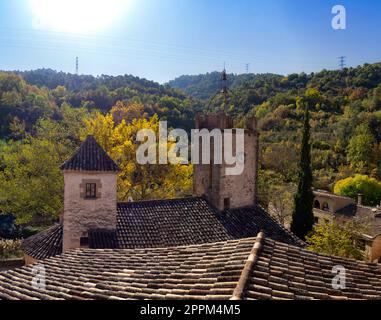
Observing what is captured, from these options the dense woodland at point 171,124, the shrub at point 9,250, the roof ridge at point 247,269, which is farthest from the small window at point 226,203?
the shrub at point 9,250

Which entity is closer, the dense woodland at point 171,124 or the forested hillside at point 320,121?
the dense woodland at point 171,124

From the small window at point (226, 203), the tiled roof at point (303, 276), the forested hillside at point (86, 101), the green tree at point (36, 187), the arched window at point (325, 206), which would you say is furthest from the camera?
the forested hillside at point (86, 101)

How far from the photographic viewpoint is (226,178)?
1822cm

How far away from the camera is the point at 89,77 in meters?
108

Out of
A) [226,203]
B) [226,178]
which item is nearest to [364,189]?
[226,203]

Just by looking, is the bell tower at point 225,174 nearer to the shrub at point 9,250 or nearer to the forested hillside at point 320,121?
the shrub at point 9,250

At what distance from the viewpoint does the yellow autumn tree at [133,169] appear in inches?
992

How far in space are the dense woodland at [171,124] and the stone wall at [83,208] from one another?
29.1ft

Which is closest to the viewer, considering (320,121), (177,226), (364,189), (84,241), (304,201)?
(84,241)


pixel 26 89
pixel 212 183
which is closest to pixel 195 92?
pixel 26 89

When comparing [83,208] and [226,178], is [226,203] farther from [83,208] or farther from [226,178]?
[83,208]

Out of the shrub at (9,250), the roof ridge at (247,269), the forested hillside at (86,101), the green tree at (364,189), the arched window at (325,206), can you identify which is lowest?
the shrub at (9,250)

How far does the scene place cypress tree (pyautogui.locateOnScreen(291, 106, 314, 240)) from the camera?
76.5 feet

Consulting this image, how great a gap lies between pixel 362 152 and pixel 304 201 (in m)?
29.7
